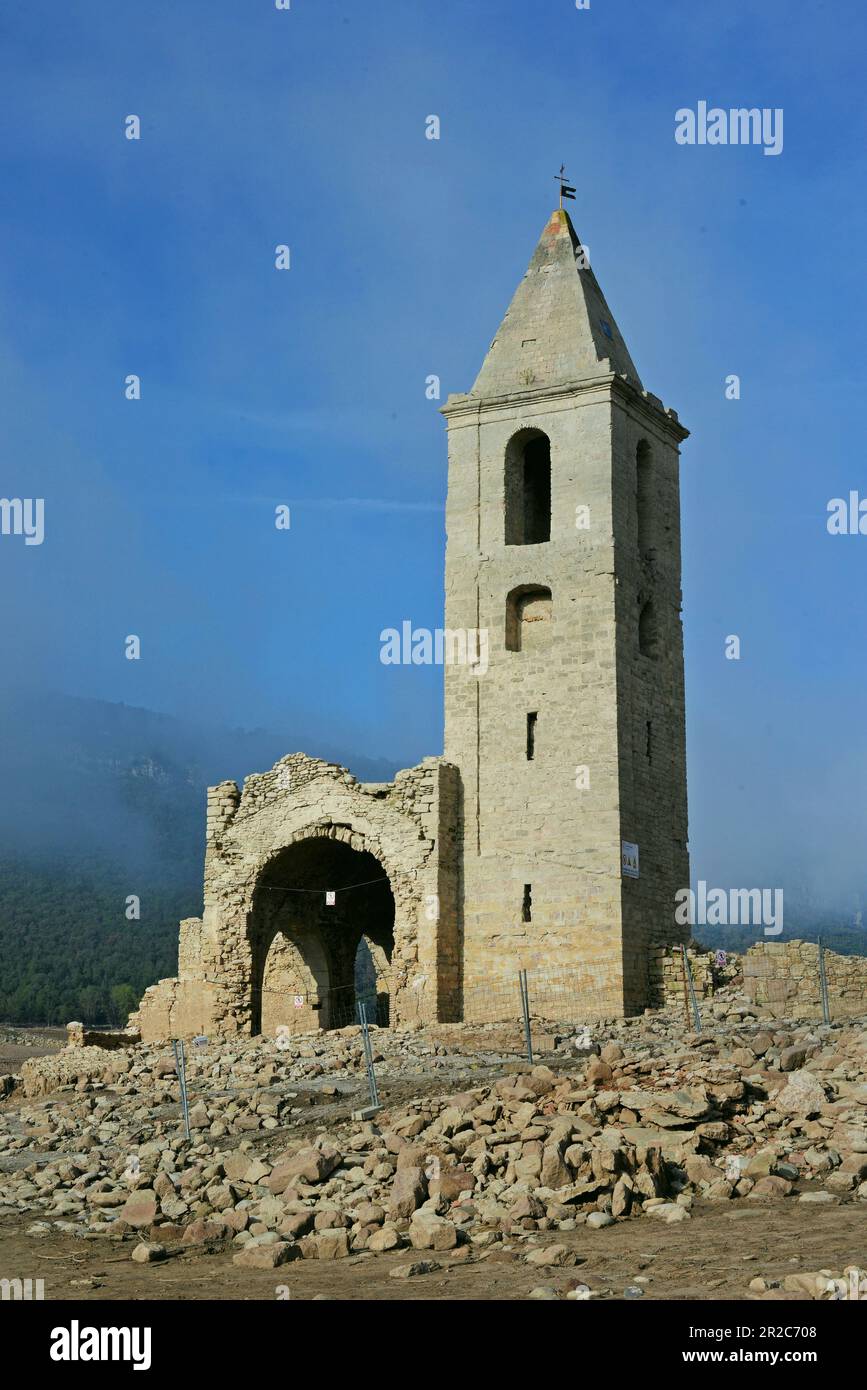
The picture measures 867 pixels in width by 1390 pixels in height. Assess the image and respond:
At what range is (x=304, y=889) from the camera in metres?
32.3

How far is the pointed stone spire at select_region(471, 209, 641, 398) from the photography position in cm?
2959

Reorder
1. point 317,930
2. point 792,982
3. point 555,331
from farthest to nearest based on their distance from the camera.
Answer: point 317,930 → point 555,331 → point 792,982

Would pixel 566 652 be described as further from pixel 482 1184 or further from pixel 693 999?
pixel 482 1184

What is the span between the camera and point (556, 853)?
90.1ft

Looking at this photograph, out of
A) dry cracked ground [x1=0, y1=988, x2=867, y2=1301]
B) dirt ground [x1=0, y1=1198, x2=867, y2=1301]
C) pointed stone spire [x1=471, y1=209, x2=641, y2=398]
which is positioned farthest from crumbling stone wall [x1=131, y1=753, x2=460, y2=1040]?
dirt ground [x1=0, y1=1198, x2=867, y2=1301]

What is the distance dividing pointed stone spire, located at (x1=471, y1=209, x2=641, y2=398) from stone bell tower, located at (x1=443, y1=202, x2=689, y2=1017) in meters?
0.04

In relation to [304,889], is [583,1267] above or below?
below

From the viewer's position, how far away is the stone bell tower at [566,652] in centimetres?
2730

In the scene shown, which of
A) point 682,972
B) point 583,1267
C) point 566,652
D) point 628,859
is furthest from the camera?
point 566,652

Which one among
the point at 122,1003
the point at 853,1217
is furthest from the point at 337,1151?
the point at 122,1003

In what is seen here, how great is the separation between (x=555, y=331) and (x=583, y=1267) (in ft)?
71.4

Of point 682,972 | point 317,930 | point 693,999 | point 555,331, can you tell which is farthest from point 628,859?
point 555,331

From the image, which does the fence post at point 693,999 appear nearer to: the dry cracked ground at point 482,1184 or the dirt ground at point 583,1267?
the dry cracked ground at point 482,1184
